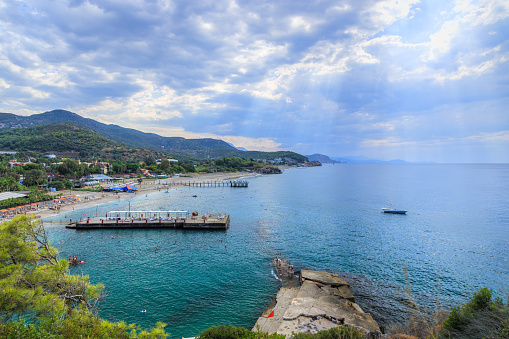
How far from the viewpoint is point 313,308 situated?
1934 cm

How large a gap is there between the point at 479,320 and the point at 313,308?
9975 mm

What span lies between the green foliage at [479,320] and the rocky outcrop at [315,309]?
4677 mm

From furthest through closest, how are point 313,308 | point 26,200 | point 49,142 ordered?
point 49,142
point 26,200
point 313,308

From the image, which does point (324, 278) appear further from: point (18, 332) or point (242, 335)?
point (18, 332)

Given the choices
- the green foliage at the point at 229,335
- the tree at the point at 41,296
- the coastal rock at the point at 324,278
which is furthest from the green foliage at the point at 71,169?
the green foliage at the point at 229,335

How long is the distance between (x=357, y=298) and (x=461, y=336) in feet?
35.6

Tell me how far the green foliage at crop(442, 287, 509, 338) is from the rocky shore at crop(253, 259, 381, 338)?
15.2ft

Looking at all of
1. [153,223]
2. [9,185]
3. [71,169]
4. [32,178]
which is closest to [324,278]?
[153,223]

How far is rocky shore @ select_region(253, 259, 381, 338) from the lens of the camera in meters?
17.2

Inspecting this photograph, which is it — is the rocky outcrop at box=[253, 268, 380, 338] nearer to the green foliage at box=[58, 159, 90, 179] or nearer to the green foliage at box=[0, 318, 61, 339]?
the green foliage at box=[0, 318, 61, 339]

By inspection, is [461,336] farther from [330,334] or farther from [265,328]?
[265,328]

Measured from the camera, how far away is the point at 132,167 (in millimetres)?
139875

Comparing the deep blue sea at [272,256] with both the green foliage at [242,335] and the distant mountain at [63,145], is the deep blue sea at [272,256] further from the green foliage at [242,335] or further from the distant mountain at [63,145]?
the distant mountain at [63,145]

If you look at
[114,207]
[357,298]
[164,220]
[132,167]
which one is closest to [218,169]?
[132,167]
